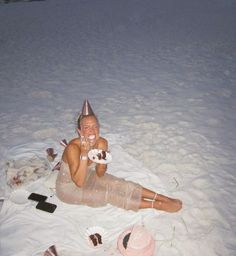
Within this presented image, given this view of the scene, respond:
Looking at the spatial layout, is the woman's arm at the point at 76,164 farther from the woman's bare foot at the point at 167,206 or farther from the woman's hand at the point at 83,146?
the woman's bare foot at the point at 167,206

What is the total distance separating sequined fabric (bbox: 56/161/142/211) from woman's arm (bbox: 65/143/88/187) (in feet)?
0.65

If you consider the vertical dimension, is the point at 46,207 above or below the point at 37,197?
below

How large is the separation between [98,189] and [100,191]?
4cm

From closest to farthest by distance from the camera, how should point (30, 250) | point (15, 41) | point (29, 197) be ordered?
point (30, 250), point (29, 197), point (15, 41)

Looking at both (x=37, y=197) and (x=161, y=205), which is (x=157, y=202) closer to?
(x=161, y=205)

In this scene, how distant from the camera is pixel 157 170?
4.63 metres

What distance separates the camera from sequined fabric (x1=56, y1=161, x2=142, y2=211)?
3732 mm

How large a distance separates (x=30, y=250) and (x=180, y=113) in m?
3.98

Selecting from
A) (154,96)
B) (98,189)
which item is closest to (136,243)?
(98,189)

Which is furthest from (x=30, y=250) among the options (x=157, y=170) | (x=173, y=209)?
(x=157, y=170)

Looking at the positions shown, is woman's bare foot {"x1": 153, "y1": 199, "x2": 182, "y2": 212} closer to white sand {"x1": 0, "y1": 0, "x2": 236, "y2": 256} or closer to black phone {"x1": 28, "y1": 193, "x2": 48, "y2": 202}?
white sand {"x1": 0, "y1": 0, "x2": 236, "y2": 256}

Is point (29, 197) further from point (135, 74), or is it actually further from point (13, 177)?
point (135, 74)

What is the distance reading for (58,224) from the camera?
3.69 m

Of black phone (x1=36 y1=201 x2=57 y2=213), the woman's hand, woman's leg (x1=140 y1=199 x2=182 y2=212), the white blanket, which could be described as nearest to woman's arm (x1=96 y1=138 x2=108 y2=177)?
the woman's hand
